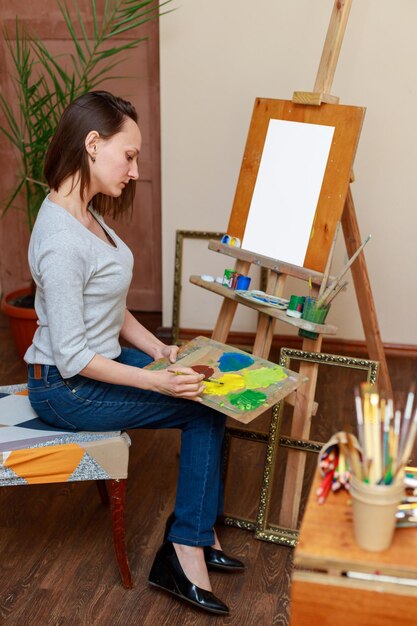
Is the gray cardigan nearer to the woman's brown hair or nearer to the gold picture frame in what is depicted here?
the woman's brown hair

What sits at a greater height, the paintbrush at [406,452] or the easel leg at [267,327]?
the paintbrush at [406,452]

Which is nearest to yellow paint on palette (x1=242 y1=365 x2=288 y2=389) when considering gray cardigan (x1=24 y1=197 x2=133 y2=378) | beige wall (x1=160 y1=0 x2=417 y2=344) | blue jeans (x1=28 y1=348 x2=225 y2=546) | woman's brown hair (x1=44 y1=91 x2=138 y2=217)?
blue jeans (x1=28 y1=348 x2=225 y2=546)

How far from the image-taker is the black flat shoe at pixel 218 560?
2068 millimetres

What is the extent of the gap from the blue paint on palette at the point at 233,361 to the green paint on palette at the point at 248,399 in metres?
0.12

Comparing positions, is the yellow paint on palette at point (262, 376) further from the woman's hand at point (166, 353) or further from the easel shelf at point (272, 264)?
the easel shelf at point (272, 264)

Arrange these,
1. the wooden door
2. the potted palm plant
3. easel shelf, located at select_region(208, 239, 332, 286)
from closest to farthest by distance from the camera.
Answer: easel shelf, located at select_region(208, 239, 332, 286) → the potted palm plant → the wooden door

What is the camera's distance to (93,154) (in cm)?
184

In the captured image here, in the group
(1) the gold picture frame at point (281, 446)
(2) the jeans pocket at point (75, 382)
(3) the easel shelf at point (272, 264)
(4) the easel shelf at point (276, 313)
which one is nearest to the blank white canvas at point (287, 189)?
(3) the easel shelf at point (272, 264)

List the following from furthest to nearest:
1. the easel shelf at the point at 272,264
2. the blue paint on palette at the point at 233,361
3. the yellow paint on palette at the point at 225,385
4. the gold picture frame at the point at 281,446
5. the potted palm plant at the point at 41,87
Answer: the potted palm plant at the point at 41,87 → the easel shelf at the point at 272,264 → the gold picture frame at the point at 281,446 → the blue paint on palette at the point at 233,361 → the yellow paint on palette at the point at 225,385

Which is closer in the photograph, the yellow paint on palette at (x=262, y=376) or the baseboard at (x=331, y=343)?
the yellow paint on palette at (x=262, y=376)

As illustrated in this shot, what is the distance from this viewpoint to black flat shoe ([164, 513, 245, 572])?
2068 millimetres

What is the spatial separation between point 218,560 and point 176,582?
0.16m

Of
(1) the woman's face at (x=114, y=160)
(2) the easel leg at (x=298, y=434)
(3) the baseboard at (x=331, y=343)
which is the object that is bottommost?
(3) the baseboard at (x=331, y=343)

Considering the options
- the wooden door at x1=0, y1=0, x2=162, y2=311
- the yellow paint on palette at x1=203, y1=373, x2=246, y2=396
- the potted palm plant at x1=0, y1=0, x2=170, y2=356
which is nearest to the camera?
the yellow paint on palette at x1=203, y1=373, x2=246, y2=396
